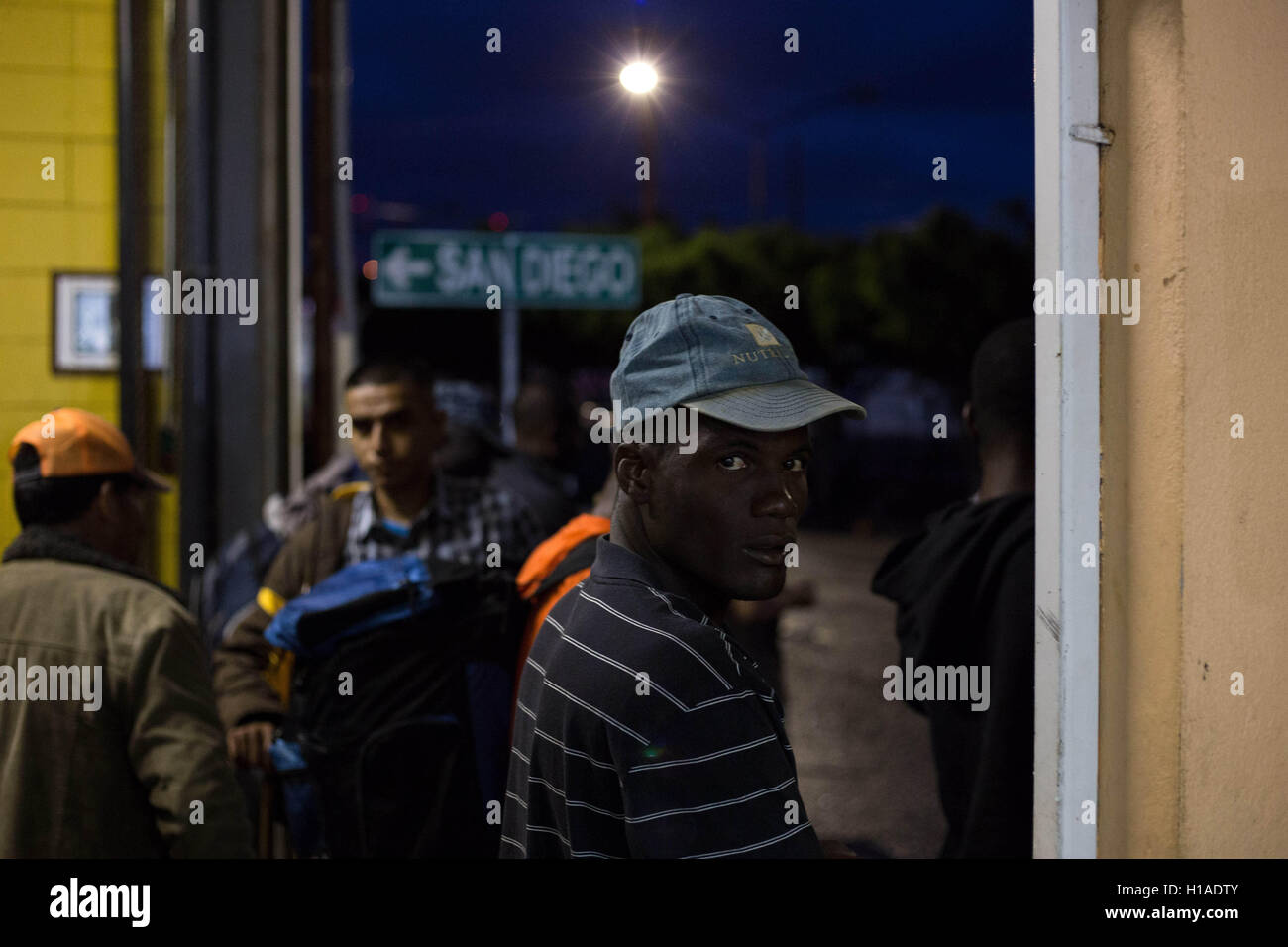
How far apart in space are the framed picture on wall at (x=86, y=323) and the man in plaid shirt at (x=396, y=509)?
5.28 ft

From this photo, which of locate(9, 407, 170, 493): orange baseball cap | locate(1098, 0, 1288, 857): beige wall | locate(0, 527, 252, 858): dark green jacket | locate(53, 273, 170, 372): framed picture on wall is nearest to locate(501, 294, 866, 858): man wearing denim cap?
locate(1098, 0, 1288, 857): beige wall

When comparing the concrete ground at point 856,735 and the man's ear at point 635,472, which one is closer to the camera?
the man's ear at point 635,472

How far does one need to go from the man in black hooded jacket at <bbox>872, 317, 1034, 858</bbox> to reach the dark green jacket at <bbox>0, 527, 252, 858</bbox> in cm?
165

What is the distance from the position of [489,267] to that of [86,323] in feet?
11.6

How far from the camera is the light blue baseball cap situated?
1658 millimetres

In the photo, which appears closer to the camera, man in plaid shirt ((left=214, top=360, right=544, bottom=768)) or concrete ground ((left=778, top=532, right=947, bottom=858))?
man in plaid shirt ((left=214, top=360, right=544, bottom=768))

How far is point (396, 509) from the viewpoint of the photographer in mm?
4133

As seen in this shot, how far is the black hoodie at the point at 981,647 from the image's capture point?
Answer: 8.41 feet

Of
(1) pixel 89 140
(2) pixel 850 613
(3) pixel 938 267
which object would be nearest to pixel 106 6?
(1) pixel 89 140

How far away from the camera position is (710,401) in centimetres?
165

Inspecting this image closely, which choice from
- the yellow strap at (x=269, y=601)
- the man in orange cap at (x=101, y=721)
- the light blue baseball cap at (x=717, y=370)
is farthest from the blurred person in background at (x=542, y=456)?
the light blue baseball cap at (x=717, y=370)

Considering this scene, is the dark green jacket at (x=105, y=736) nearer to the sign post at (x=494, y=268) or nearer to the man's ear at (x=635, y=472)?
the man's ear at (x=635, y=472)

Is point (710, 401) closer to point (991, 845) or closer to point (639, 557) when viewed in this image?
point (639, 557)

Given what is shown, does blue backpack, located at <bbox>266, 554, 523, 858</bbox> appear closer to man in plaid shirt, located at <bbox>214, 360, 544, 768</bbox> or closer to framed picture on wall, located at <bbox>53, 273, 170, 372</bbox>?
man in plaid shirt, located at <bbox>214, 360, 544, 768</bbox>
